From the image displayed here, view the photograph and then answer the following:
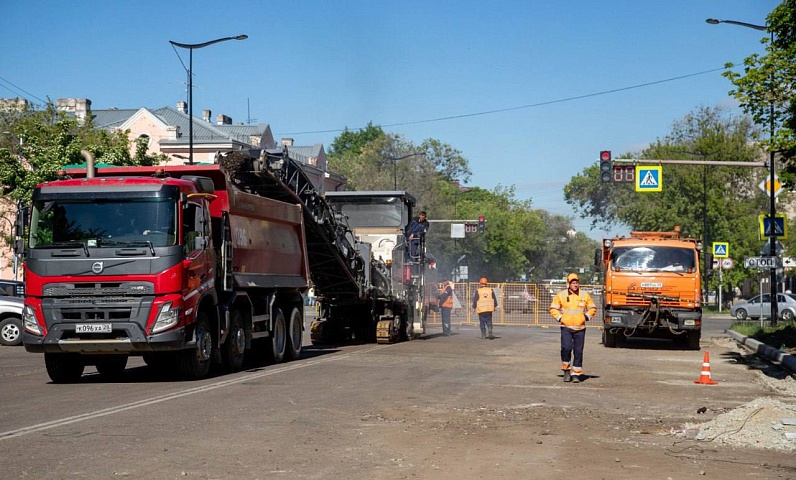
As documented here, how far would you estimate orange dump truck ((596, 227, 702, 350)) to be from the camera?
26.2 meters

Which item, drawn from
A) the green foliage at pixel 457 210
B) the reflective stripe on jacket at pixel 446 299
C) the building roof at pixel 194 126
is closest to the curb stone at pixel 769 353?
the reflective stripe on jacket at pixel 446 299

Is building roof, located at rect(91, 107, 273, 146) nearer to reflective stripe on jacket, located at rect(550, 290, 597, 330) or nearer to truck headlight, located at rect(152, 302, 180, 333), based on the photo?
reflective stripe on jacket, located at rect(550, 290, 597, 330)

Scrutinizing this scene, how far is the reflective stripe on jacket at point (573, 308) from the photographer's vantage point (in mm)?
16266

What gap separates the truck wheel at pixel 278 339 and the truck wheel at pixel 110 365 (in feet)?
10.0

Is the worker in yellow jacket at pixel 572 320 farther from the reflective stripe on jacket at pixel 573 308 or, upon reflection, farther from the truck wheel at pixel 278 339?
the truck wheel at pixel 278 339

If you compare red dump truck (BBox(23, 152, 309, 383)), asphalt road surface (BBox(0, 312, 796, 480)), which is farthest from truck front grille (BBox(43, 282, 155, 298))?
asphalt road surface (BBox(0, 312, 796, 480))

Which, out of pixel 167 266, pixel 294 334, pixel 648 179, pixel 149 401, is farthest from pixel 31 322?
pixel 648 179

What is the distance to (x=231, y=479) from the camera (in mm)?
7621

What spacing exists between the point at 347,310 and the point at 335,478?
18886 millimetres

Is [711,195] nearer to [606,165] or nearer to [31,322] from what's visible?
[606,165]

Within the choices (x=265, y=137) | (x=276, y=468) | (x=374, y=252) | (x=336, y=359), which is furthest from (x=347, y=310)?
(x=265, y=137)

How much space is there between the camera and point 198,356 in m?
15.4

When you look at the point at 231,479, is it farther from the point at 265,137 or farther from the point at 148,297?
the point at 265,137

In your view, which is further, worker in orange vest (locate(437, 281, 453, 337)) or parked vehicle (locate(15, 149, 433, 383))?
worker in orange vest (locate(437, 281, 453, 337))
